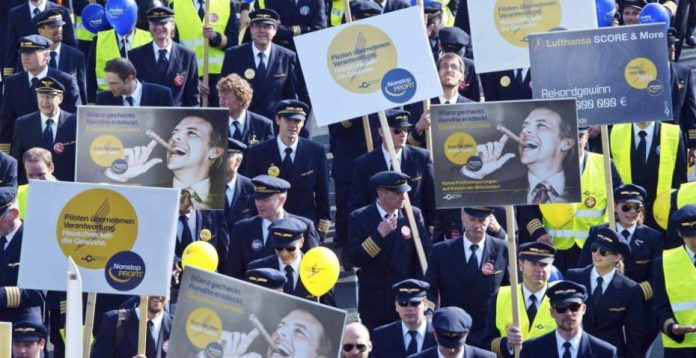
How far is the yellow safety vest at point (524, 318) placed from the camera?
46.6 ft

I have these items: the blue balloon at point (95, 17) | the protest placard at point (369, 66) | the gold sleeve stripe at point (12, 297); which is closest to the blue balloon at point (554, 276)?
the protest placard at point (369, 66)

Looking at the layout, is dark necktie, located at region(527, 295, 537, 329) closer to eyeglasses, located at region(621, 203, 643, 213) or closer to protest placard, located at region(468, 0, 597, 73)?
eyeglasses, located at region(621, 203, 643, 213)

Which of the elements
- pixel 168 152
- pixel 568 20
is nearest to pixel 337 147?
Result: pixel 568 20

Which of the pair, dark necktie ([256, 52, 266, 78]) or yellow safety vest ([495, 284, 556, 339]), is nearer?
yellow safety vest ([495, 284, 556, 339])

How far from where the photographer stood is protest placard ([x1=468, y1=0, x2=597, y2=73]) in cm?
1659

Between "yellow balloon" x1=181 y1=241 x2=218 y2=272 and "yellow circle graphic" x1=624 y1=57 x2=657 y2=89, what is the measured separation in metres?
3.58

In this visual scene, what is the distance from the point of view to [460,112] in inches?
550

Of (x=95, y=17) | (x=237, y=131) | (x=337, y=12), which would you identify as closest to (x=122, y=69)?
(x=237, y=131)

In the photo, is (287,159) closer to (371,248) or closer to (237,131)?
(237,131)

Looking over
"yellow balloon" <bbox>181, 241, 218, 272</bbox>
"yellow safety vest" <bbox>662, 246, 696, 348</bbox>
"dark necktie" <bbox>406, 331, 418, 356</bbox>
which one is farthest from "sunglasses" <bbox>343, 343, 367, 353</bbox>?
"yellow safety vest" <bbox>662, 246, 696, 348</bbox>

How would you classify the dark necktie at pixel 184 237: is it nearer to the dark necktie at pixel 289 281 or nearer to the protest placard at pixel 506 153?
the dark necktie at pixel 289 281

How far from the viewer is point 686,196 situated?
52.0 feet

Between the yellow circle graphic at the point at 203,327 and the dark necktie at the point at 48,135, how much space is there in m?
5.91

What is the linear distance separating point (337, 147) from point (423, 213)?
2.11 meters
